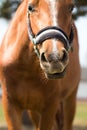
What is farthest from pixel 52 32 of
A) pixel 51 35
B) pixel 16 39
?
pixel 16 39

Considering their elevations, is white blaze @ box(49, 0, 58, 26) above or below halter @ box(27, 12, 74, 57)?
above

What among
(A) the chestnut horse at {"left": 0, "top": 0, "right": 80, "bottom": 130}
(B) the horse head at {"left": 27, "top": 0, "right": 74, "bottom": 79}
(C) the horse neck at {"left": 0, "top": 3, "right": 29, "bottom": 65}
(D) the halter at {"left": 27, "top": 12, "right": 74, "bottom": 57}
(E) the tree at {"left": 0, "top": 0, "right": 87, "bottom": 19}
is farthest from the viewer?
(E) the tree at {"left": 0, "top": 0, "right": 87, "bottom": 19}

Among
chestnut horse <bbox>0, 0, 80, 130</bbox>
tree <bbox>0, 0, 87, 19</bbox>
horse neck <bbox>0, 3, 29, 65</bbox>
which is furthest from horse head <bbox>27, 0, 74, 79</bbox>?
tree <bbox>0, 0, 87, 19</bbox>

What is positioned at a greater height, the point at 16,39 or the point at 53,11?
the point at 53,11

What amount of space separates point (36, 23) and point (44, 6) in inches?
8.1

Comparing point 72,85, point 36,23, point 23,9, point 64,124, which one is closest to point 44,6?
point 36,23

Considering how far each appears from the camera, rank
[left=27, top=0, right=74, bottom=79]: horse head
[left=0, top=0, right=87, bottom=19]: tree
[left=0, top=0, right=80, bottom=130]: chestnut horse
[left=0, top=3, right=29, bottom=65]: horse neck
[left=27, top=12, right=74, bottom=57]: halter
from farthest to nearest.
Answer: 1. [left=0, top=0, right=87, bottom=19]: tree
2. [left=0, top=3, right=29, bottom=65]: horse neck
3. [left=0, top=0, right=80, bottom=130]: chestnut horse
4. [left=27, top=12, right=74, bottom=57]: halter
5. [left=27, top=0, right=74, bottom=79]: horse head

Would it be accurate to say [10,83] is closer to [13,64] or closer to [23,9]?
[13,64]

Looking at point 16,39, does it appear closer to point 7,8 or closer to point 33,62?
point 33,62

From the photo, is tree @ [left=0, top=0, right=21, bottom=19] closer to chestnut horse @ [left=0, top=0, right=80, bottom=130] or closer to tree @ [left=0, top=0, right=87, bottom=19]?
tree @ [left=0, top=0, right=87, bottom=19]

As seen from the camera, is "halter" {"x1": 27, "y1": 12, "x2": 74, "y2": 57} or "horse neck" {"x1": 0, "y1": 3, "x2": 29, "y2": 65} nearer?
"halter" {"x1": 27, "y1": 12, "x2": 74, "y2": 57}

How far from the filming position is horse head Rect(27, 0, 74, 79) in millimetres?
4230

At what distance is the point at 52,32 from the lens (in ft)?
14.3

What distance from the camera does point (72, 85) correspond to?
20.5 ft
